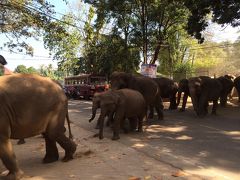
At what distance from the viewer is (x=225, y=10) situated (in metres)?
18.7

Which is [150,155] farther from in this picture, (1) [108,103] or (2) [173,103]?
(2) [173,103]

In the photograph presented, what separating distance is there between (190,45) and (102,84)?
31.8 metres

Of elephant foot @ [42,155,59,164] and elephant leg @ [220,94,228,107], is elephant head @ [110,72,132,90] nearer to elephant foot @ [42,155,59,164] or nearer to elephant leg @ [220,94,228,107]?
elephant foot @ [42,155,59,164]

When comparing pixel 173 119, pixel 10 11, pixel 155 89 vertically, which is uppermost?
pixel 10 11

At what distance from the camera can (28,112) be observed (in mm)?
7414

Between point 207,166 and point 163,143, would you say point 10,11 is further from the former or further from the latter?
point 207,166

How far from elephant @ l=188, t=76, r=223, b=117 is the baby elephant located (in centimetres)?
457

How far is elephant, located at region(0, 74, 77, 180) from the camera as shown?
22.7 ft

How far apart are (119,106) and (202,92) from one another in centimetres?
685

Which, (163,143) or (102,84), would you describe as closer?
(163,143)

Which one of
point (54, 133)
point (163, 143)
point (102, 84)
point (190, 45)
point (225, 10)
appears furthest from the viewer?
point (190, 45)

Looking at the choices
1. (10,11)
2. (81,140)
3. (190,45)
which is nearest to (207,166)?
(81,140)

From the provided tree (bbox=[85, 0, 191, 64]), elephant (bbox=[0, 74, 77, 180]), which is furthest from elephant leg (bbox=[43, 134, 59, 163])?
tree (bbox=[85, 0, 191, 64])

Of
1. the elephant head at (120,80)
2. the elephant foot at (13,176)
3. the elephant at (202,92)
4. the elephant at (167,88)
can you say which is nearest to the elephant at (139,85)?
the elephant head at (120,80)
